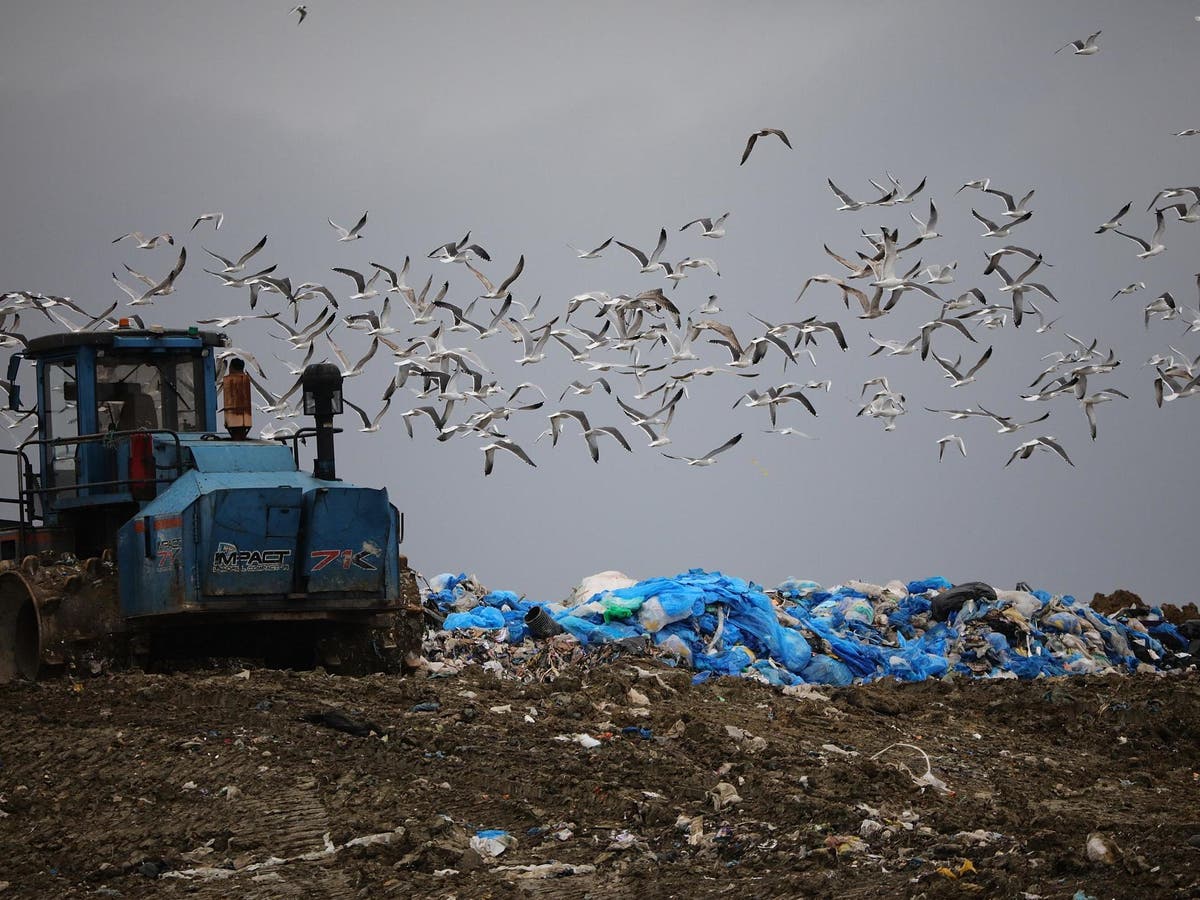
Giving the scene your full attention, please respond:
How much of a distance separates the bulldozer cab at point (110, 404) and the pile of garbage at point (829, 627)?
3031 mm

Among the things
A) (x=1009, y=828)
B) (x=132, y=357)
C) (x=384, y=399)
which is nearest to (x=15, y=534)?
(x=132, y=357)

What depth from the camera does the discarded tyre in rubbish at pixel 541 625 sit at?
11.5 m

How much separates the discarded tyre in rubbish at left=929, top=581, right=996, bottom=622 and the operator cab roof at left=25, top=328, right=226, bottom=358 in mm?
6667

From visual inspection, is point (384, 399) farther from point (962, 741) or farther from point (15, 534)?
point (962, 741)

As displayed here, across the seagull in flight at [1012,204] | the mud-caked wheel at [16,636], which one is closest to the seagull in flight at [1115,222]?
the seagull in flight at [1012,204]

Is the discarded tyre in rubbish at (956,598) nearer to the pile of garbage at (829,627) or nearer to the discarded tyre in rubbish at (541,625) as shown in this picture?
the pile of garbage at (829,627)

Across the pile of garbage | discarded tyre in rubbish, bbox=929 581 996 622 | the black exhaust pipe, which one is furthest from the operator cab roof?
discarded tyre in rubbish, bbox=929 581 996 622

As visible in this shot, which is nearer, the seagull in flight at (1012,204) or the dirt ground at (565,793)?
the dirt ground at (565,793)

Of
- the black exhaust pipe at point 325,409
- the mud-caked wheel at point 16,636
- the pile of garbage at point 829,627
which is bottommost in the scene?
the pile of garbage at point 829,627

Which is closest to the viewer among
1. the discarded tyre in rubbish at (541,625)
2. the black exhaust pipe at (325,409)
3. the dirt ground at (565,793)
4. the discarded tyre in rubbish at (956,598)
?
the dirt ground at (565,793)

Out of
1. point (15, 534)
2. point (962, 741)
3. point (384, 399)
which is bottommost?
point (962, 741)

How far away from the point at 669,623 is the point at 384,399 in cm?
397

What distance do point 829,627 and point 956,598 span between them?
119 cm

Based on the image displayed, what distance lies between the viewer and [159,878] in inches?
224
